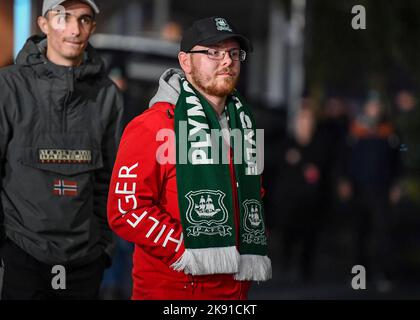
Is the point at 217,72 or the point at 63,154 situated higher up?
the point at 217,72

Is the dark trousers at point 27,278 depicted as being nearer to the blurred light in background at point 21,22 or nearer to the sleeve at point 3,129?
the sleeve at point 3,129

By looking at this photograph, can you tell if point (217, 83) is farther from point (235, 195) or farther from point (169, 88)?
point (235, 195)

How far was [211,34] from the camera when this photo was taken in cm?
487

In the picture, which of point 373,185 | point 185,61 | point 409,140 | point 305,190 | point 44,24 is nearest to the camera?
point 185,61

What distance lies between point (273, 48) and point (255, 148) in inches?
897

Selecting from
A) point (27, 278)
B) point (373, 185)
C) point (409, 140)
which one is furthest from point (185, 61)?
point (409, 140)

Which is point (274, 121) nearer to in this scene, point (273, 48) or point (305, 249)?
point (305, 249)

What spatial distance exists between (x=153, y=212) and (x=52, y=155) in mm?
820

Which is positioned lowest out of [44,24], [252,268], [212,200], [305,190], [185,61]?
[305,190]

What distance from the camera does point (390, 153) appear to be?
39.3 feet

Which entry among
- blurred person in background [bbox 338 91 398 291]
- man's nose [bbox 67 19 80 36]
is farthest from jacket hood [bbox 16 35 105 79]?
blurred person in background [bbox 338 91 398 291]

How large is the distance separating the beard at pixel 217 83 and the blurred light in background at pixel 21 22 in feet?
5.98

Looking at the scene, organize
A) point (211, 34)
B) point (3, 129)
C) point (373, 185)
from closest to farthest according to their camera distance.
A: point (211, 34) < point (3, 129) < point (373, 185)

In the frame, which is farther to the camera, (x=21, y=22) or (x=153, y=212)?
(x=21, y=22)
